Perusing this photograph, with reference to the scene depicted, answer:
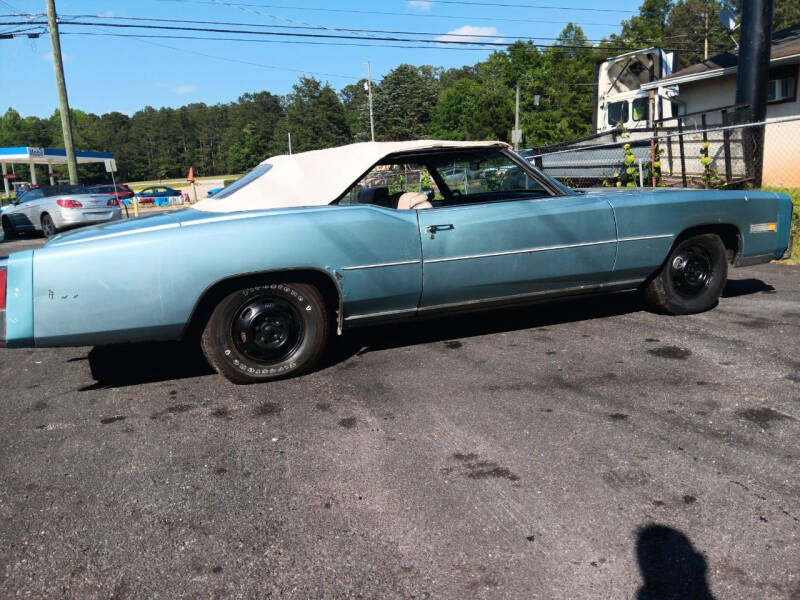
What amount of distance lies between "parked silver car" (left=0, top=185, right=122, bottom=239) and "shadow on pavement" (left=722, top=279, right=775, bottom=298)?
46.5 ft

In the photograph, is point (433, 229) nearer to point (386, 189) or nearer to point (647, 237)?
point (386, 189)

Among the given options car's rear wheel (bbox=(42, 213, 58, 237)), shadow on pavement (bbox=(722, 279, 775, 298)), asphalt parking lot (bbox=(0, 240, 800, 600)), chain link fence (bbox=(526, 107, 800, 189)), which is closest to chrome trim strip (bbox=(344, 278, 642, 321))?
asphalt parking lot (bbox=(0, 240, 800, 600))

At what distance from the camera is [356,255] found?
3.92 m

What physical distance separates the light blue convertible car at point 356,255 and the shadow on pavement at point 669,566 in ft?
7.09

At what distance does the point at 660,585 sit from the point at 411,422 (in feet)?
5.02

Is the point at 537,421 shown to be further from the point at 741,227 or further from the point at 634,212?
the point at 741,227

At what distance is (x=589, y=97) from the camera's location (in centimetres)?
5259

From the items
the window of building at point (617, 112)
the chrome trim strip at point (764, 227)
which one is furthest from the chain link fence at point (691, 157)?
the chrome trim strip at point (764, 227)

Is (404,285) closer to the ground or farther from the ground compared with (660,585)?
farther from the ground

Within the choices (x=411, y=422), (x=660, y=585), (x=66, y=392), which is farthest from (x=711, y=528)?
(x=66, y=392)

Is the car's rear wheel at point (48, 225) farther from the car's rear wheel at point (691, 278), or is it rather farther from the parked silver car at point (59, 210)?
the car's rear wheel at point (691, 278)

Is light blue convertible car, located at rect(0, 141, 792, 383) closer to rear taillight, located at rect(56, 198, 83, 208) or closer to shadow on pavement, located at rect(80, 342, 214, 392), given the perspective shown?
shadow on pavement, located at rect(80, 342, 214, 392)

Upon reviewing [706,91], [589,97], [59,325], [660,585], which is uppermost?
[589,97]

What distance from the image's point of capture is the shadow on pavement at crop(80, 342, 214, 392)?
4273 mm
